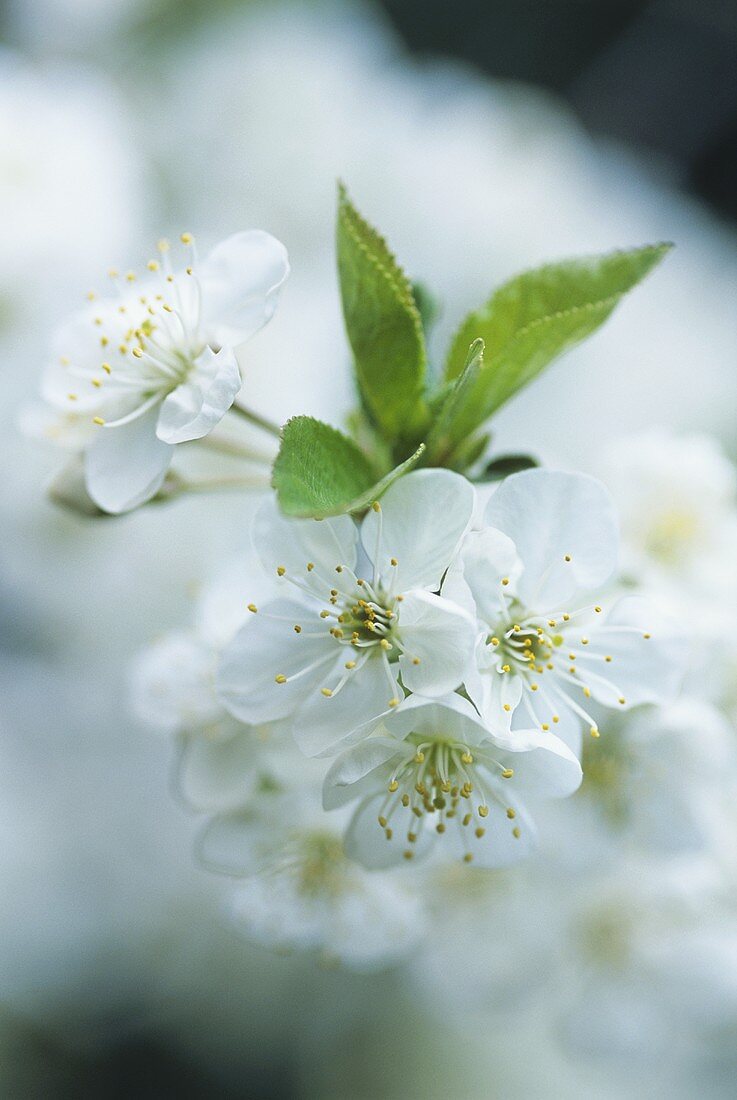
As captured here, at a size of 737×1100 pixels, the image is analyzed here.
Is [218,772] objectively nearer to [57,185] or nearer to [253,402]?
[253,402]

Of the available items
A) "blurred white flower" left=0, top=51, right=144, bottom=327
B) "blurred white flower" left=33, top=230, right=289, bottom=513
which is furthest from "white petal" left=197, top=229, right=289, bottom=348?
"blurred white flower" left=0, top=51, right=144, bottom=327

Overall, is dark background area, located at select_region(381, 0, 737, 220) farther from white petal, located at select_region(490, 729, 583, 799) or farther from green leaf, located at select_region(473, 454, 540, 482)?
white petal, located at select_region(490, 729, 583, 799)

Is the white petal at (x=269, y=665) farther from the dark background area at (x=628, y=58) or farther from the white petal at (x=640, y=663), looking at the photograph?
the dark background area at (x=628, y=58)

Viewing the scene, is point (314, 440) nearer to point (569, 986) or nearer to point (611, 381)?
point (569, 986)

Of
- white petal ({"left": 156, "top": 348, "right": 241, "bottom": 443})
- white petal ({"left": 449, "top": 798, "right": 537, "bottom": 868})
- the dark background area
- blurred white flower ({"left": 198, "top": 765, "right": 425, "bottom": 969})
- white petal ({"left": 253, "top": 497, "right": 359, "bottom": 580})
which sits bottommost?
blurred white flower ({"left": 198, "top": 765, "right": 425, "bottom": 969})

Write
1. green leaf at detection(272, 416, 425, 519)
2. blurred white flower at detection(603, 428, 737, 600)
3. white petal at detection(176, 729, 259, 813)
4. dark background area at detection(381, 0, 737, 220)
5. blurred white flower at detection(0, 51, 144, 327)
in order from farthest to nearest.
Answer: dark background area at detection(381, 0, 737, 220)
blurred white flower at detection(0, 51, 144, 327)
blurred white flower at detection(603, 428, 737, 600)
white petal at detection(176, 729, 259, 813)
green leaf at detection(272, 416, 425, 519)

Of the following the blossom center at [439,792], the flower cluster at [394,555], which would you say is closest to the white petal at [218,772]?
the flower cluster at [394,555]
